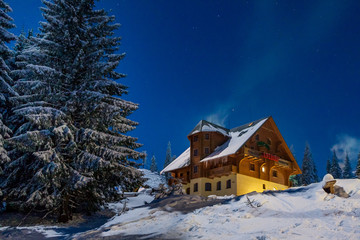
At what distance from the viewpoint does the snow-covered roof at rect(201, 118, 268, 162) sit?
34344 millimetres

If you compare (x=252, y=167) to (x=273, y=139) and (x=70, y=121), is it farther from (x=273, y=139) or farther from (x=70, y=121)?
(x=70, y=121)

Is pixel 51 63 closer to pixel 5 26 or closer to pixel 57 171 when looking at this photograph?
pixel 5 26

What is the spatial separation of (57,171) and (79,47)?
943 centimetres

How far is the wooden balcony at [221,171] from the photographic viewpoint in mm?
34094

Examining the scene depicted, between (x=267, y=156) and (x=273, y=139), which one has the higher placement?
(x=273, y=139)

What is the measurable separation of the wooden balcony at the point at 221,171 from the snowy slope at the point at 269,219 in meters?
18.0

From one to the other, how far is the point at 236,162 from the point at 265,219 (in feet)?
77.0

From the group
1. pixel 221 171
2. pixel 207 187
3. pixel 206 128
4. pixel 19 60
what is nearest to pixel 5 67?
pixel 19 60

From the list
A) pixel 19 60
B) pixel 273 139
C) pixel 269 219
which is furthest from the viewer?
pixel 273 139

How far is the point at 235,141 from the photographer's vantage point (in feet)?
122

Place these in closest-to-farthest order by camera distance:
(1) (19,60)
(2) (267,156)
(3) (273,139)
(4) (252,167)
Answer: (1) (19,60), (2) (267,156), (4) (252,167), (3) (273,139)

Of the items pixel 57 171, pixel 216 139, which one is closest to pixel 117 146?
pixel 57 171

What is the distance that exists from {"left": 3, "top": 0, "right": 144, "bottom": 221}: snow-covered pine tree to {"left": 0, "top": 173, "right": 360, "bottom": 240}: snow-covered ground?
4.62 m

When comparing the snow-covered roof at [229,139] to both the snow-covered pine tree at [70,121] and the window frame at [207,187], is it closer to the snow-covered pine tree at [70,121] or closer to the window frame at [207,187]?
the window frame at [207,187]
